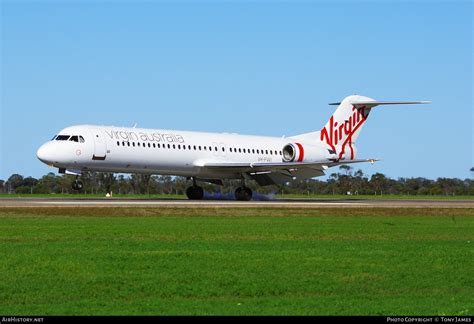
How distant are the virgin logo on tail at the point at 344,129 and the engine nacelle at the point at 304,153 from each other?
1.45 meters

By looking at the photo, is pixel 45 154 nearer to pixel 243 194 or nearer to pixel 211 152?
pixel 211 152

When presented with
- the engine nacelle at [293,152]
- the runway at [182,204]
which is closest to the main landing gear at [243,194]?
the engine nacelle at [293,152]

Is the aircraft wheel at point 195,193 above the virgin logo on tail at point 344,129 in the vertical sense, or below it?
below

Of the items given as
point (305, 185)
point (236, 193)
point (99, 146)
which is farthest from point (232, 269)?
point (305, 185)

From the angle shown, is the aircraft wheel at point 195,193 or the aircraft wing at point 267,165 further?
the aircraft wheel at point 195,193

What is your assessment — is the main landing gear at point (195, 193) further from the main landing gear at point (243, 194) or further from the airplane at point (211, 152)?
the main landing gear at point (243, 194)

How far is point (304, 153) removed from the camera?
5769 centimetres

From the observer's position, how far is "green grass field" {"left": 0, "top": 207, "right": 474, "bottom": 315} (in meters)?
14.5

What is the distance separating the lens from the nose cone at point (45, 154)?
47.0m

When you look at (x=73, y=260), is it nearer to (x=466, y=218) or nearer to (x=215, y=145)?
(x=466, y=218)

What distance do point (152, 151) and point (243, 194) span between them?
731 centimetres

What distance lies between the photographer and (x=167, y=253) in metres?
20.1

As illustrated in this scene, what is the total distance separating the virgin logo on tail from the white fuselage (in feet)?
10.7

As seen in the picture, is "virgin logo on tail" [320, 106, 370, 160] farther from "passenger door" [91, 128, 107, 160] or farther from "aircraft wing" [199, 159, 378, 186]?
"passenger door" [91, 128, 107, 160]
